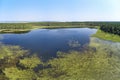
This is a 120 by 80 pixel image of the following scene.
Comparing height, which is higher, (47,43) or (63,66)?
(47,43)

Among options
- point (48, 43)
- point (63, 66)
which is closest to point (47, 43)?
point (48, 43)

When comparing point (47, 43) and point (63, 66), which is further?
point (47, 43)

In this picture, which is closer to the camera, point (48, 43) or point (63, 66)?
point (63, 66)

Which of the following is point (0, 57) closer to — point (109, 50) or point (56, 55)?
point (56, 55)

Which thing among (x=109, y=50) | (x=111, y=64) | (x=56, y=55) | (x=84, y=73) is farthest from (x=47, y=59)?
(x=109, y=50)

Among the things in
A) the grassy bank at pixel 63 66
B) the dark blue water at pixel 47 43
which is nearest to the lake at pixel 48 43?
the dark blue water at pixel 47 43

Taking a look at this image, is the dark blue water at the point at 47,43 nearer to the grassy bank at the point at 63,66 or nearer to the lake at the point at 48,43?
the lake at the point at 48,43

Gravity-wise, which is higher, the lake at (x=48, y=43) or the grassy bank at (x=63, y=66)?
the lake at (x=48, y=43)

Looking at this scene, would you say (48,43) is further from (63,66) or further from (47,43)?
(63,66)

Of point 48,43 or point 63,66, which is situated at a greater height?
point 48,43

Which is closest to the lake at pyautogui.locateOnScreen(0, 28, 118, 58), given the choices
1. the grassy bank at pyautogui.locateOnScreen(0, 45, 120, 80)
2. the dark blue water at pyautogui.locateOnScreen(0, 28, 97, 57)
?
the dark blue water at pyautogui.locateOnScreen(0, 28, 97, 57)

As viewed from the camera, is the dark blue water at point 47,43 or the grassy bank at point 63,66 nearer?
the grassy bank at point 63,66
